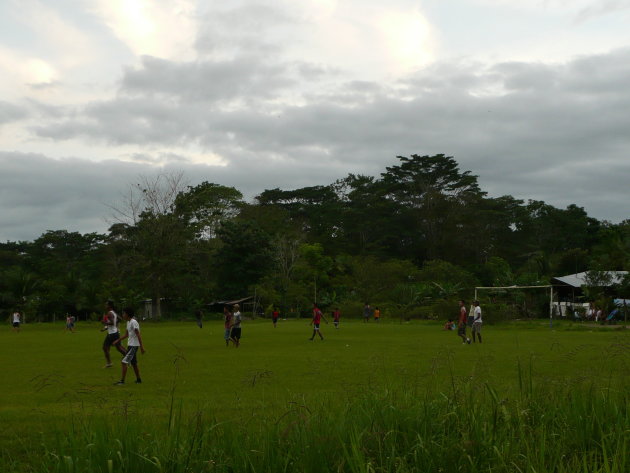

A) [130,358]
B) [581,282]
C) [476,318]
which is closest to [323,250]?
[581,282]

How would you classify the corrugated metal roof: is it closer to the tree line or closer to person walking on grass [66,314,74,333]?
the tree line

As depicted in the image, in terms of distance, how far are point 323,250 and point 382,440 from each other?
75.1m

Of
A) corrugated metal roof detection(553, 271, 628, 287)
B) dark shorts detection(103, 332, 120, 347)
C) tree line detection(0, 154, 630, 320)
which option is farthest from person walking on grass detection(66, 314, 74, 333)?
corrugated metal roof detection(553, 271, 628, 287)

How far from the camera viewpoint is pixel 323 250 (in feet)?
266

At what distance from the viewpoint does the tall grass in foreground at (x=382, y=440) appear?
5418 millimetres

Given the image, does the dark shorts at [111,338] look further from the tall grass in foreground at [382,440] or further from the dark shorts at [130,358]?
the tall grass in foreground at [382,440]

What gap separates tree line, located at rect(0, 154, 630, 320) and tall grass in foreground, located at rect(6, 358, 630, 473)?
5015 centimetres

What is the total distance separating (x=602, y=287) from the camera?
52312 millimetres

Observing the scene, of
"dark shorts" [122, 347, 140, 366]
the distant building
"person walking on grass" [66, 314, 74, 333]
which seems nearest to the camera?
"dark shorts" [122, 347, 140, 366]

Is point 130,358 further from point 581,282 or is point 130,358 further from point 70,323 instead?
point 581,282

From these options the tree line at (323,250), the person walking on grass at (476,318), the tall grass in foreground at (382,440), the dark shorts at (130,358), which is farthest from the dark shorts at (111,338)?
the tree line at (323,250)

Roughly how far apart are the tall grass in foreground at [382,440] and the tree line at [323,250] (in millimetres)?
50150

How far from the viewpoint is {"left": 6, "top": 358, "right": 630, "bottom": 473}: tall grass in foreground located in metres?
5.42

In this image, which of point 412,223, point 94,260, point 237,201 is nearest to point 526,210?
point 412,223
